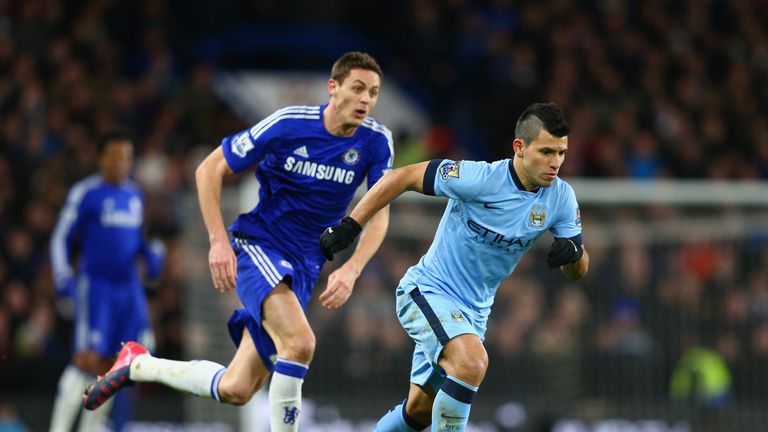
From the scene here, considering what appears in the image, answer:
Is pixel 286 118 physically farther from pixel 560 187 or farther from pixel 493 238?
pixel 560 187

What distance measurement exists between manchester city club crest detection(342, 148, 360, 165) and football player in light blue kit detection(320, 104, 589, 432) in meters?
0.72

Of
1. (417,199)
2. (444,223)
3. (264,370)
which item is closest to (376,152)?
(444,223)

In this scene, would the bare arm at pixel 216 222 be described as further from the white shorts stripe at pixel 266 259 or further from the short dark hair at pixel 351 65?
the short dark hair at pixel 351 65

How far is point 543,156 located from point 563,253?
516mm

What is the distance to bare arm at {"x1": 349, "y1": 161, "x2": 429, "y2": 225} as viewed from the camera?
23.2ft

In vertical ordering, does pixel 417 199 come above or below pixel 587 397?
above

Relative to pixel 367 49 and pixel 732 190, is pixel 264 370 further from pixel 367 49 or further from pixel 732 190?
pixel 367 49

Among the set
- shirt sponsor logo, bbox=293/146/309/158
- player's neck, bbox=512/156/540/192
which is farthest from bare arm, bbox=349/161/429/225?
shirt sponsor logo, bbox=293/146/309/158

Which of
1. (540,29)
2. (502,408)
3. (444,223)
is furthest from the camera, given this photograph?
(540,29)

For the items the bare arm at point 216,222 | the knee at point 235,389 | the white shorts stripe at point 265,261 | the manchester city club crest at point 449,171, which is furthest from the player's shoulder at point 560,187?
the knee at point 235,389

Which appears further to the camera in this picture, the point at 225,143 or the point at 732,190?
the point at 732,190

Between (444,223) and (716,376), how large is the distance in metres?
6.87

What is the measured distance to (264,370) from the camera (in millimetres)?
7871

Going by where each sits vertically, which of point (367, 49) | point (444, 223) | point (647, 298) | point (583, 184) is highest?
point (367, 49)
